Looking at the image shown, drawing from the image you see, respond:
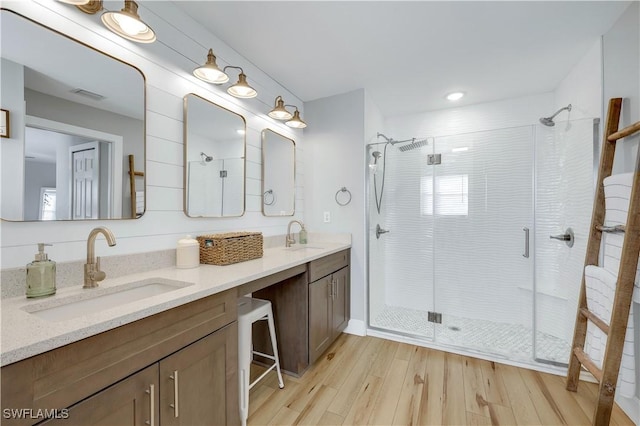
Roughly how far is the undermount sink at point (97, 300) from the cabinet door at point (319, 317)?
1.00m

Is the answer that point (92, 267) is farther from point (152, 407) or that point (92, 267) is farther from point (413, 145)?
point (413, 145)

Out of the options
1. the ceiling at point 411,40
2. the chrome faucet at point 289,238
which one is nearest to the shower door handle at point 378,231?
the chrome faucet at point 289,238

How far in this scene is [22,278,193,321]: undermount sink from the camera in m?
1.03

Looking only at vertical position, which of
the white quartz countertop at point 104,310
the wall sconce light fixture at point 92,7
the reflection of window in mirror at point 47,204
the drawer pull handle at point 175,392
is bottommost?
the drawer pull handle at point 175,392

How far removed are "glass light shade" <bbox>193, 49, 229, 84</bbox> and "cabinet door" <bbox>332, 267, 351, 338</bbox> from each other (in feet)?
5.65

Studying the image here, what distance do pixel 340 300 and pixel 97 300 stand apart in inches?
71.9

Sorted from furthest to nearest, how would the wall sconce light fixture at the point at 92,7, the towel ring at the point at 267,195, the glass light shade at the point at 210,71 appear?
the towel ring at the point at 267,195 < the glass light shade at the point at 210,71 < the wall sconce light fixture at the point at 92,7

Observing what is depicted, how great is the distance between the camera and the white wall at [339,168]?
274 cm

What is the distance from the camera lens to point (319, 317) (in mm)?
2135

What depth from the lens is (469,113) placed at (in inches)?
126

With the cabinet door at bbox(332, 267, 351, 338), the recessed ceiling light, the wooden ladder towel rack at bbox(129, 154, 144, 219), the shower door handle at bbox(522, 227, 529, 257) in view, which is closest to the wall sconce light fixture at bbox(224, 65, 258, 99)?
the wooden ladder towel rack at bbox(129, 154, 144, 219)

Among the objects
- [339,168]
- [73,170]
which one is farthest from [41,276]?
[339,168]

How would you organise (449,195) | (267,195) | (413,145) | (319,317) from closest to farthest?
1. (319,317)
2. (267,195)
3. (449,195)
4. (413,145)

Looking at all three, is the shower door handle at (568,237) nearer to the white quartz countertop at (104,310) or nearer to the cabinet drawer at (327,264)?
the cabinet drawer at (327,264)
